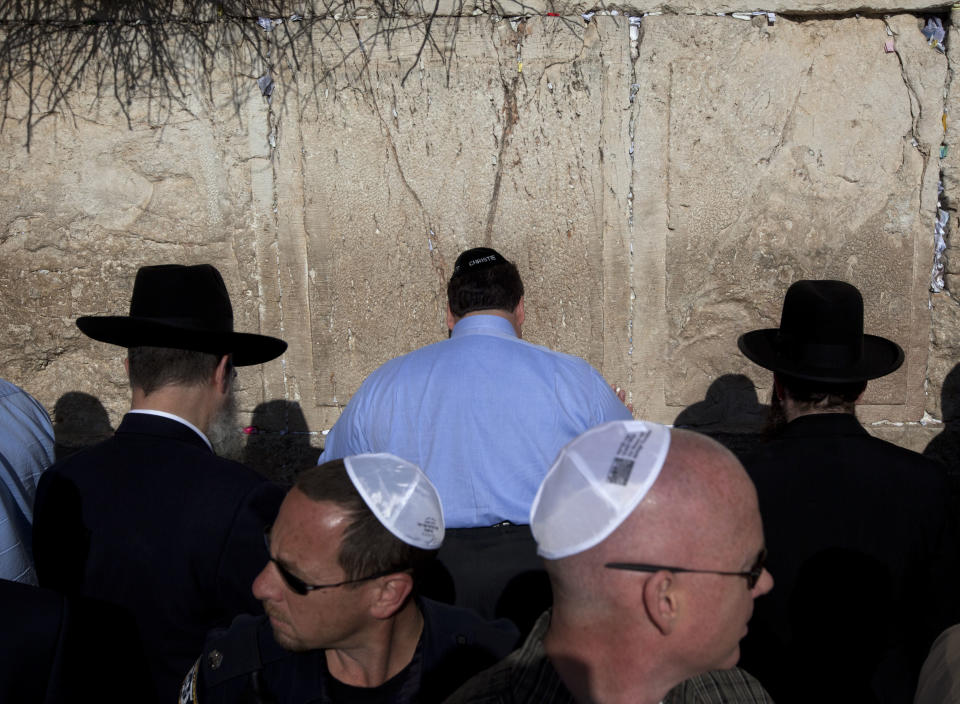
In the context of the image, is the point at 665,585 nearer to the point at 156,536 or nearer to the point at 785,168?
the point at 156,536

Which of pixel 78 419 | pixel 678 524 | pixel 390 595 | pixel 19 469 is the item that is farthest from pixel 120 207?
pixel 678 524

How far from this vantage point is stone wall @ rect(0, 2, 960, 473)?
3.40 metres

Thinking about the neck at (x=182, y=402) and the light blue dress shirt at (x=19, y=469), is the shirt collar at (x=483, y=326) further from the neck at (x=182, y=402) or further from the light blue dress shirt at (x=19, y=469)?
the light blue dress shirt at (x=19, y=469)

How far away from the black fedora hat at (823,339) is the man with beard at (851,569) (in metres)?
0.25

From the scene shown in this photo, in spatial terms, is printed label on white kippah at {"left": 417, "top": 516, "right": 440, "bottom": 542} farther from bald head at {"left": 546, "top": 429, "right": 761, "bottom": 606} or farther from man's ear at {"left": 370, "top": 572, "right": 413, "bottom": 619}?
bald head at {"left": 546, "top": 429, "right": 761, "bottom": 606}

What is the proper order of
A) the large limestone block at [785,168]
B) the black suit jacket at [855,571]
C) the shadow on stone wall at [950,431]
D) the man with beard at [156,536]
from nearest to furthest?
the man with beard at [156,536], the black suit jacket at [855,571], the large limestone block at [785,168], the shadow on stone wall at [950,431]

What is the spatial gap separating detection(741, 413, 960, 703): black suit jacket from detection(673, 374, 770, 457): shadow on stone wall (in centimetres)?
139

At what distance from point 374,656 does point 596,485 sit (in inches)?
28.5

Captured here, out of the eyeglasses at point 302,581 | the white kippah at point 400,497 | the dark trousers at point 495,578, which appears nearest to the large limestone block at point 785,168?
the dark trousers at point 495,578

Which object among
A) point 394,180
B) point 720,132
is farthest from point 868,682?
point 394,180

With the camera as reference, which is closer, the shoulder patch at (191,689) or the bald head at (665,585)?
the bald head at (665,585)

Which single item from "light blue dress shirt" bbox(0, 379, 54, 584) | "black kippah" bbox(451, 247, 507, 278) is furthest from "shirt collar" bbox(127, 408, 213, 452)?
"black kippah" bbox(451, 247, 507, 278)

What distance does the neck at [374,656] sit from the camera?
170 centimetres

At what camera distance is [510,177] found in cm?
349
